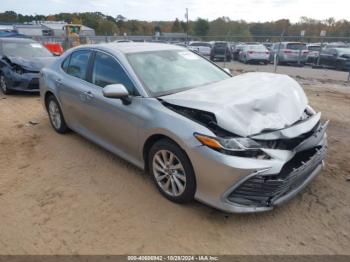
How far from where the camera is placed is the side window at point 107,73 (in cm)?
386

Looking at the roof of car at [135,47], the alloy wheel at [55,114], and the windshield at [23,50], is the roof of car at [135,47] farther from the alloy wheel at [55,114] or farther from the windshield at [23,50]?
the windshield at [23,50]

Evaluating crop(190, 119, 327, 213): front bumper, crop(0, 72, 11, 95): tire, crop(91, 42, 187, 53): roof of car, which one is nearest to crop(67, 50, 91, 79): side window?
crop(91, 42, 187, 53): roof of car

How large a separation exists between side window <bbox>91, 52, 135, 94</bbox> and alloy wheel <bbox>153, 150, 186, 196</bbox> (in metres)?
0.88

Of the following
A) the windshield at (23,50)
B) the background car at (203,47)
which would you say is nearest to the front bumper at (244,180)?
the windshield at (23,50)

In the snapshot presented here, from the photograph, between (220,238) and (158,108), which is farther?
(158,108)

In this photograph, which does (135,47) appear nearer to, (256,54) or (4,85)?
(4,85)

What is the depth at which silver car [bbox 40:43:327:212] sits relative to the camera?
2912 mm

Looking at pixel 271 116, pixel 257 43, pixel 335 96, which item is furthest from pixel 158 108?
pixel 257 43

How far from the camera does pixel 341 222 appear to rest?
10.2 feet

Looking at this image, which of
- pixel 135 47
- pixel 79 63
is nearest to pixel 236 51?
pixel 79 63

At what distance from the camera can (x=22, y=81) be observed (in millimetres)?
8727

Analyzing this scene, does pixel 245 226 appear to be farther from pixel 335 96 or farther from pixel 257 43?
pixel 257 43

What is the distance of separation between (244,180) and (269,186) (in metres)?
0.25

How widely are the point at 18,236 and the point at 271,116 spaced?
276 cm
